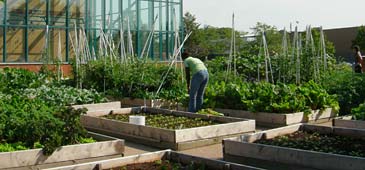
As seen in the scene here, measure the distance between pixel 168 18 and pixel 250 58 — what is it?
28.0ft

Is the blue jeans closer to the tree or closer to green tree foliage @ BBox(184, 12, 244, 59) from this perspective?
green tree foliage @ BBox(184, 12, 244, 59)

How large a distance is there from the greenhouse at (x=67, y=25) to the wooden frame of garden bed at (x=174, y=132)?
874 centimetres

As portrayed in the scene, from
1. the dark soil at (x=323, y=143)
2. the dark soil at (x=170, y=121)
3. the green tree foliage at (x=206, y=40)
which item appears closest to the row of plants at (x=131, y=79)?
the dark soil at (x=170, y=121)

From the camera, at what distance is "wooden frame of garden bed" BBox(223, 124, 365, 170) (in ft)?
19.7

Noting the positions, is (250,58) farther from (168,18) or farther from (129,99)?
(168,18)

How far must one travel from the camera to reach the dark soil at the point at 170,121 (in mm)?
9262

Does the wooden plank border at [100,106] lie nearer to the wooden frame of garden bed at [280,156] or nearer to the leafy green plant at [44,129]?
→ the leafy green plant at [44,129]

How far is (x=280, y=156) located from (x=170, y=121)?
11.8ft

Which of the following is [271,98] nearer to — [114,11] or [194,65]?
[194,65]

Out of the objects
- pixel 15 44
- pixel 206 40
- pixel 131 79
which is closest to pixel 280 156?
pixel 131 79

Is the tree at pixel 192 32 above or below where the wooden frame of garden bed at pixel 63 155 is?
above

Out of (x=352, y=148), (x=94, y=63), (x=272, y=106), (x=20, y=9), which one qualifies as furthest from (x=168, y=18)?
(x=352, y=148)

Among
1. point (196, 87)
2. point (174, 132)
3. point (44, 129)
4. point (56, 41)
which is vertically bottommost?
point (174, 132)

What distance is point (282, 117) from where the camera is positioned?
10.4 metres
